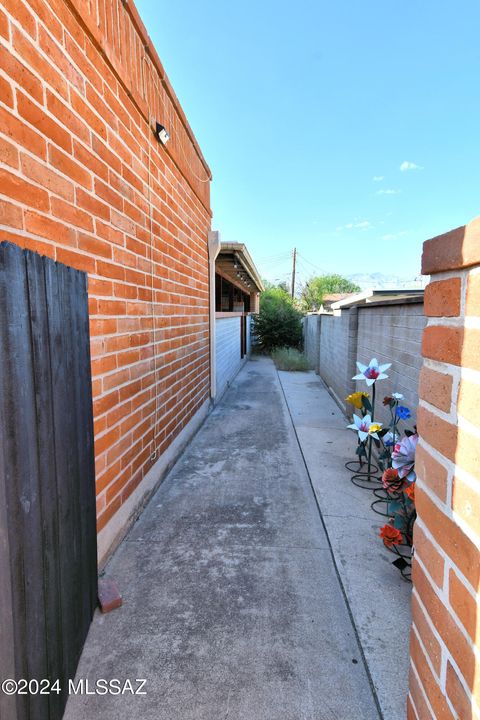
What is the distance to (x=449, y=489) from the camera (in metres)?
0.92

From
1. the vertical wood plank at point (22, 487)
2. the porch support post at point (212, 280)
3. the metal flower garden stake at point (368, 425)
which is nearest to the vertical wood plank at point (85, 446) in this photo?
the vertical wood plank at point (22, 487)

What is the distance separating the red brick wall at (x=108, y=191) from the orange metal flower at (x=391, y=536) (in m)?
1.78

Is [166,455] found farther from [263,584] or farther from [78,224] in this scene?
[78,224]

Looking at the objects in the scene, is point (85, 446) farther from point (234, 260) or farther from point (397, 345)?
point (234, 260)

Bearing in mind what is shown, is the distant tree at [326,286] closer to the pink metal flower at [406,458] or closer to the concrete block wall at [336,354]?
the concrete block wall at [336,354]

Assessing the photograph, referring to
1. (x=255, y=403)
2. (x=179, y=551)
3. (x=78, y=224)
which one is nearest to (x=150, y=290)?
(x=78, y=224)

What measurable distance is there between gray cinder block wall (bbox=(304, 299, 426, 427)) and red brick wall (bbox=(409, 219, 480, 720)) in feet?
7.48

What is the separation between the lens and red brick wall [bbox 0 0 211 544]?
158 cm

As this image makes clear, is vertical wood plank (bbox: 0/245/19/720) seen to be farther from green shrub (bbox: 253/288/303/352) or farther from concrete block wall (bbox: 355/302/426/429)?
green shrub (bbox: 253/288/303/352)

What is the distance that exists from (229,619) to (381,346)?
335 cm

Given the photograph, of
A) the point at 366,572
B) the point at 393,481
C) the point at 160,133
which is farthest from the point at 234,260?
the point at 366,572

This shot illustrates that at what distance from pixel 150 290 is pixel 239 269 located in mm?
7570

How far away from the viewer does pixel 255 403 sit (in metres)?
7.17

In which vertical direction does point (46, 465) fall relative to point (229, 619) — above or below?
above
